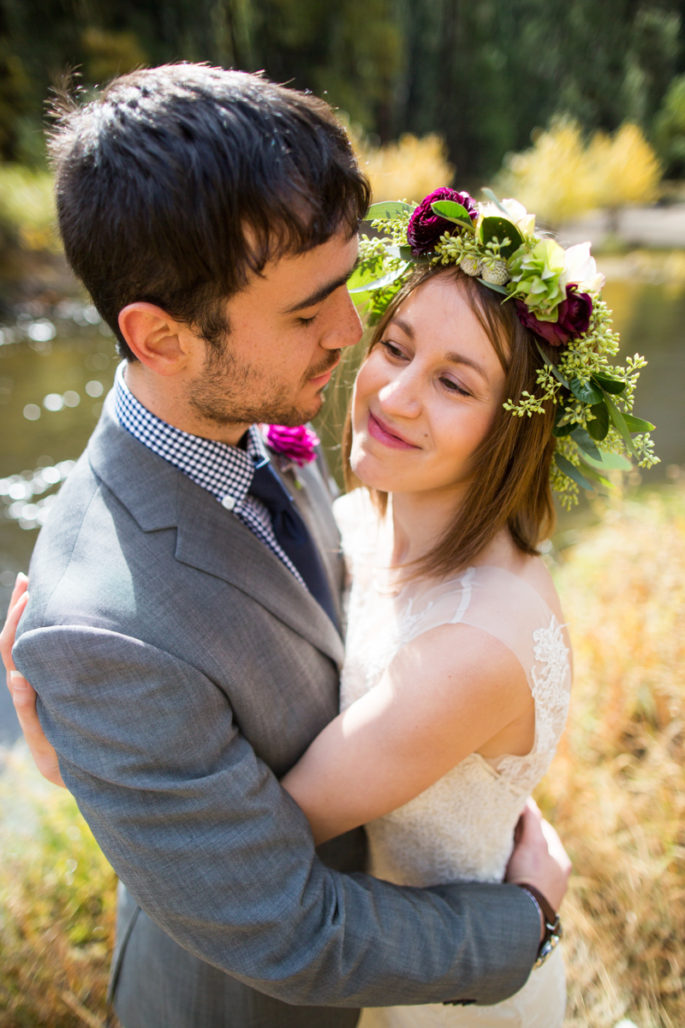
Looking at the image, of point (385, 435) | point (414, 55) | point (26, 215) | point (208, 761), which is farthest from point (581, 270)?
point (414, 55)

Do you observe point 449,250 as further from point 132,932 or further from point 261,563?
point 132,932

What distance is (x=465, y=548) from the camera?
5.35 ft

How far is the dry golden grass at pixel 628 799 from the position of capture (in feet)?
7.53

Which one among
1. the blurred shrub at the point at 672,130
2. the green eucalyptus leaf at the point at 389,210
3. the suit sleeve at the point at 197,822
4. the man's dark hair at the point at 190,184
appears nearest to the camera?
the suit sleeve at the point at 197,822

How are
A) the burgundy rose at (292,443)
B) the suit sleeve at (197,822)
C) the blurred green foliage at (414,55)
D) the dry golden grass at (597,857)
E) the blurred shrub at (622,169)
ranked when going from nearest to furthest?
the suit sleeve at (197,822)
the burgundy rose at (292,443)
the dry golden grass at (597,857)
the blurred green foliage at (414,55)
the blurred shrub at (622,169)

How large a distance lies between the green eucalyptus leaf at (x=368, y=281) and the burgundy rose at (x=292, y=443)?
15.5 inches

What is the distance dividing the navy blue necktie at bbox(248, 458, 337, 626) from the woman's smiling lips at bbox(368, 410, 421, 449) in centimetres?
27

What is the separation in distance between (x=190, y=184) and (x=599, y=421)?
39.0 inches

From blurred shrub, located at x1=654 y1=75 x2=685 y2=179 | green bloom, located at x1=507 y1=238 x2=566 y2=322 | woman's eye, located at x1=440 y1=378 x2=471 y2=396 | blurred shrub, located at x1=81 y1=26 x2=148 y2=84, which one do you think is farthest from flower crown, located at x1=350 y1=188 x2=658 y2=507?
blurred shrub, located at x1=654 y1=75 x2=685 y2=179

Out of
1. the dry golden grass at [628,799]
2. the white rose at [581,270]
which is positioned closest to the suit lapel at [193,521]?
the white rose at [581,270]

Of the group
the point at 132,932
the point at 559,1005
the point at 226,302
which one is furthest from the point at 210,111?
the point at 559,1005

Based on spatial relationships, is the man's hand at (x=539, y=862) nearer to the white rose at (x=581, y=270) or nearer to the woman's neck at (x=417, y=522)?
the woman's neck at (x=417, y=522)

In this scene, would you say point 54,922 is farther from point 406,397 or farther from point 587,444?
point 587,444

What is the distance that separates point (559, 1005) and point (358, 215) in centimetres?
197
